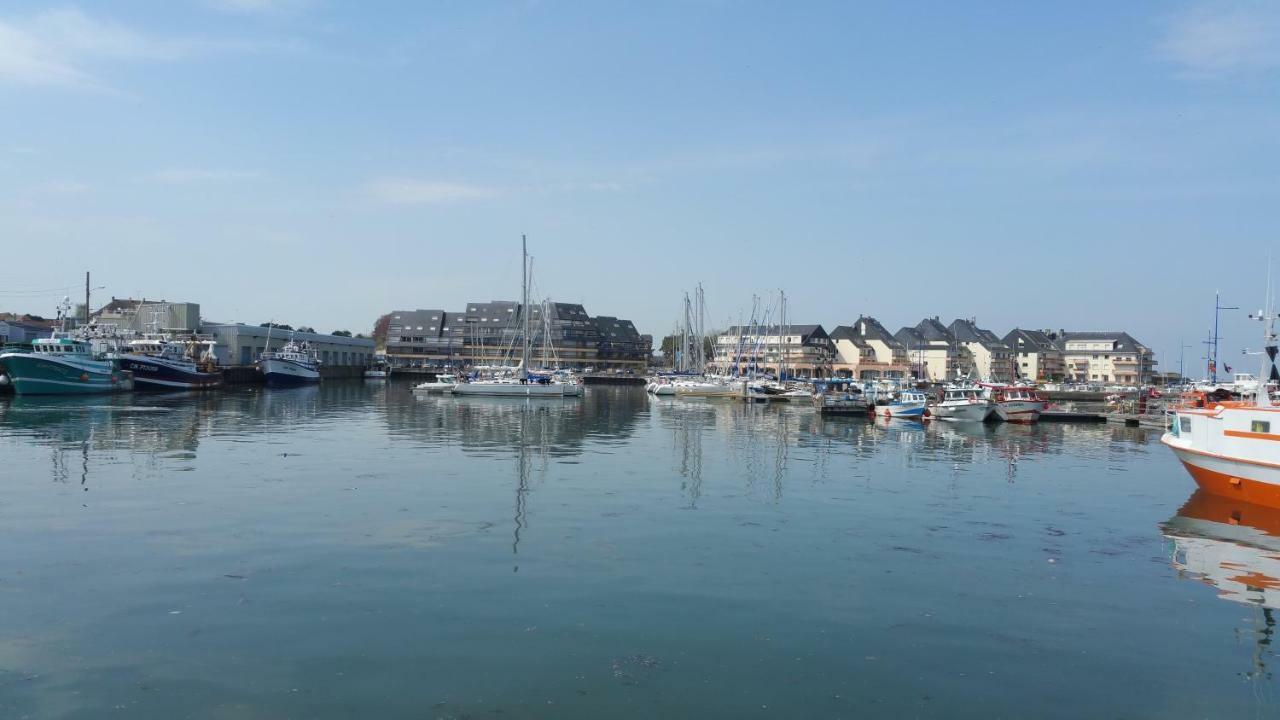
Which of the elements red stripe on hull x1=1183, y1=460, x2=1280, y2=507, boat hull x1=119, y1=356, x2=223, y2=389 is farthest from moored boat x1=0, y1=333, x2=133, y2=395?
red stripe on hull x1=1183, y1=460, x2=1280, y2=507

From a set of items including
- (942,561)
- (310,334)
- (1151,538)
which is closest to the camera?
(942,561)

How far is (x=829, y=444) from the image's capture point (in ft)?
162

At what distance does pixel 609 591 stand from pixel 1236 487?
78.5 ft

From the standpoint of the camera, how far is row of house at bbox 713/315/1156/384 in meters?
173

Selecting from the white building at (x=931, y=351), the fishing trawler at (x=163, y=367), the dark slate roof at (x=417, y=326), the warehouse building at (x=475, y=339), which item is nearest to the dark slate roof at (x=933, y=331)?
the white building at (x=931, y=351)

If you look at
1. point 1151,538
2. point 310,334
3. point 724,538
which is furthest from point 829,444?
point 310,334

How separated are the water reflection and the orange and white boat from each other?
1.99 feet

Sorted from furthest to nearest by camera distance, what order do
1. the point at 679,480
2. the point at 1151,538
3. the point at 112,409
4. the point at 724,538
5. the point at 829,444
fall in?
1. the point at 112,409
2. the point at 829,444
3. the point at 679,480
4. the point at 1151,538
5. the point at 724,538

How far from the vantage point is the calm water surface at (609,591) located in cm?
1198

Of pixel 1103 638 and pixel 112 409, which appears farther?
pixel 112 409

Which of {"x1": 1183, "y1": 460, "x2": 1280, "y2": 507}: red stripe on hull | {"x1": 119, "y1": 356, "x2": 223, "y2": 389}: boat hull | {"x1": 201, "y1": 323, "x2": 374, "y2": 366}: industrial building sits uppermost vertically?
{"x1": 201, "y1": 323, "x2": 374, "y2": 366}: industrial building

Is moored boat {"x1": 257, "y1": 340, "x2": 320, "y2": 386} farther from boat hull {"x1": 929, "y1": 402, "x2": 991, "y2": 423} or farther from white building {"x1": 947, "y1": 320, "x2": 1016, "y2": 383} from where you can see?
white building {"x1": 947, "y1": 320, "x2": 1016, "y2": 383}

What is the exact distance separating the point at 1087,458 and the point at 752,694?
132 ft

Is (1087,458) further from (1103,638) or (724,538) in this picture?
(1103,638)
